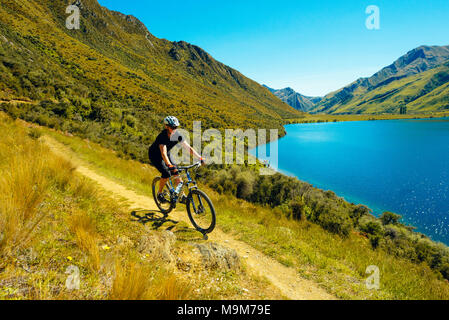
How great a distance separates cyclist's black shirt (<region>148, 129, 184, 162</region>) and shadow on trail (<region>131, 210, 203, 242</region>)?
178 cm

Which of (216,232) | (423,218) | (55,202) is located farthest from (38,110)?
(423,218)

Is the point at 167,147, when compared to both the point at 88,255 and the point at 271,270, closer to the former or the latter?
the point at 88,255

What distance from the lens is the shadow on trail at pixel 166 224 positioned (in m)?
5.01

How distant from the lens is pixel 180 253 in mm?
3965

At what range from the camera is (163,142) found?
534 cm

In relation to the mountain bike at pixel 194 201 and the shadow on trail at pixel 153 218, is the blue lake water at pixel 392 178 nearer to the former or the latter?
the mountain bike at pixel 194 201

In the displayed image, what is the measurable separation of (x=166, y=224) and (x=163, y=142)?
2.37 meters

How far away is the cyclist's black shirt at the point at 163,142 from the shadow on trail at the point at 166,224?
1.78 metres

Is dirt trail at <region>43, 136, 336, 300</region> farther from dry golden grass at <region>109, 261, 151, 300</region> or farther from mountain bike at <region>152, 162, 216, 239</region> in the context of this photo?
dry golden grass at <region>109, 261, 151, 300</region>

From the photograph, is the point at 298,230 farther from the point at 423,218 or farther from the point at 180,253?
the point at 423,218

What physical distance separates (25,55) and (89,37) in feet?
215

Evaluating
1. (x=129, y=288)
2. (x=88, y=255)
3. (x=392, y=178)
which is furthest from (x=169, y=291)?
(x=392, y=178)

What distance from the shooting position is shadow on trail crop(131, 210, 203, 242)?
5009 mm

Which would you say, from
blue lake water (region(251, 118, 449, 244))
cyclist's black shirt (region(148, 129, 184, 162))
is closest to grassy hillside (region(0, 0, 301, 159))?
cyclist's black shirt (region(148, 129, 184, 162))
